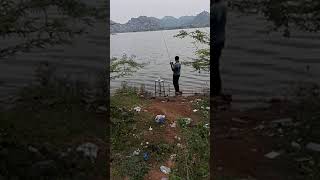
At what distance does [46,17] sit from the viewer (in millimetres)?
9016

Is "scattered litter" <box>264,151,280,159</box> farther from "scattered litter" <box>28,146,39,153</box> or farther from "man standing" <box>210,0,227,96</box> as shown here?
"man standing" <box>210,0,227,96</box>

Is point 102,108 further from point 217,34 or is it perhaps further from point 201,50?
point 201,50

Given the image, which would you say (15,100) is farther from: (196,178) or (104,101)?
(196,178)

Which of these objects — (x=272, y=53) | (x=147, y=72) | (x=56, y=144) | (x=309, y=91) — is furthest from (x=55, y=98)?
(x=147, y=72)

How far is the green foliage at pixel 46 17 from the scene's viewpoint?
27.9 ft

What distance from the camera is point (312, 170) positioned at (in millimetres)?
7488

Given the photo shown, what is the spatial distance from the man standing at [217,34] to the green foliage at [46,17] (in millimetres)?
3665

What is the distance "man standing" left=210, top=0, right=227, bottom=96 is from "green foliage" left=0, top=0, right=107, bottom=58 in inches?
144

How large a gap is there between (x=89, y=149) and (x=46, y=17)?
2857 millimetres

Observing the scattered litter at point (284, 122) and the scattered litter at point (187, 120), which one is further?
the scattered litter at point (187, 120)

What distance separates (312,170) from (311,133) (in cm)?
139

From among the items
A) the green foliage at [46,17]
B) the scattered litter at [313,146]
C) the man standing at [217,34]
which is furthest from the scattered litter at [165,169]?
the man standing at [217,34]

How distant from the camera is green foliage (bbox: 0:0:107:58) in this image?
27.9ft

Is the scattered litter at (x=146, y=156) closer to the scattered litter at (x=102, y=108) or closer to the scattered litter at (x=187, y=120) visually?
the scattered litter at (x=187, y=120)
